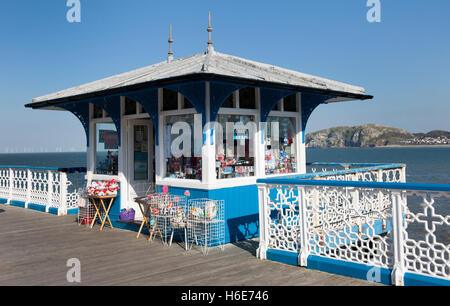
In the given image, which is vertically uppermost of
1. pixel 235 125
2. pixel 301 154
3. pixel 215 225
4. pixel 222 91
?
pixel 222 91

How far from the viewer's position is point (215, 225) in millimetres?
6742

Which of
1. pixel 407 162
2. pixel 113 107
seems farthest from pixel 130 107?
pixel 407 162

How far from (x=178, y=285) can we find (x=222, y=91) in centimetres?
322

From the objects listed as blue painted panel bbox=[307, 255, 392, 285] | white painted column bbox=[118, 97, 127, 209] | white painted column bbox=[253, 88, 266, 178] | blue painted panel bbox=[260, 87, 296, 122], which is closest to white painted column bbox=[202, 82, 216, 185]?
white painted column bbox=[253, 88, 266, 178]

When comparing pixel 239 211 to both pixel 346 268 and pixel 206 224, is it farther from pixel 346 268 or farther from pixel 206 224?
pixel 346 268

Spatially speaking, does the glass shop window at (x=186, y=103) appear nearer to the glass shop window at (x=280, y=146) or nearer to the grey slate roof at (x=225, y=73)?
the grey slate roof at (x=225, y=73)

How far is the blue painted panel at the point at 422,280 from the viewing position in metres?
4.29

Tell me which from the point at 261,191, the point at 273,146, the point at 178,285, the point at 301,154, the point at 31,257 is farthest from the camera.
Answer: the point at 301,154

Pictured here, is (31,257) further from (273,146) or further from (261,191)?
(273,146)

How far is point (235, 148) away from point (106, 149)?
348 centimetres

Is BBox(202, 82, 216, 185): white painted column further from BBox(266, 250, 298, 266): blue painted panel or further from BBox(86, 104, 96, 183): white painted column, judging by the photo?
BBox(86, 104, 96, 183): white painted column

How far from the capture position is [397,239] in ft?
15.3

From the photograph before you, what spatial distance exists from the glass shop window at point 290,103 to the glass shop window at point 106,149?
Answer: 11.9ft
